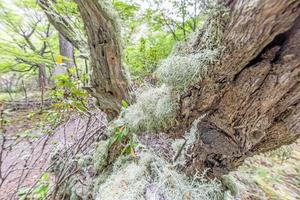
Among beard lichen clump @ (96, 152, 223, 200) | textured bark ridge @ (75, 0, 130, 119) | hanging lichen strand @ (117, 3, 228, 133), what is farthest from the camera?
textured bark ridge @ (75, 0, 130, 119)

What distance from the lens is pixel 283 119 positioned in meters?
0.82

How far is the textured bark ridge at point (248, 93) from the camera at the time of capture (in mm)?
626

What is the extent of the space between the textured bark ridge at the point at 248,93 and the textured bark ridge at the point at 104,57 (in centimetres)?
59

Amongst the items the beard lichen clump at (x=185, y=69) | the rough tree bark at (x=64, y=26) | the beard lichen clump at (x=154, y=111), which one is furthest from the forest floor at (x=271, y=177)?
the rough tree bark at (x=64, y=26)

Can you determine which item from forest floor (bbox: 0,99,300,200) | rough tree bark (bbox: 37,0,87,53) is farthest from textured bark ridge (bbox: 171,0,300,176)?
rough tree bark (bbox: 37,0,87,53)

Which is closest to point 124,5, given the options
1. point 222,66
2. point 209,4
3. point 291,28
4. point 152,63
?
point 152,63

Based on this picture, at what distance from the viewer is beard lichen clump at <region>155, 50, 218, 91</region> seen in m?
0.79

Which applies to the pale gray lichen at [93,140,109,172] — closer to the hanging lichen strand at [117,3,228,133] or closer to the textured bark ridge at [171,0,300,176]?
the hanging lichen strand at [117,3,228,133]

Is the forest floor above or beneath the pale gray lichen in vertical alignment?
beneath

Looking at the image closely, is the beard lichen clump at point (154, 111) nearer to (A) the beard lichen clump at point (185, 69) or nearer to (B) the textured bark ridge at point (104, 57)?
(A) the beard lichen clump at point (185, 69)

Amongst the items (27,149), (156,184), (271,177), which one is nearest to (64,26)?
(156,184)

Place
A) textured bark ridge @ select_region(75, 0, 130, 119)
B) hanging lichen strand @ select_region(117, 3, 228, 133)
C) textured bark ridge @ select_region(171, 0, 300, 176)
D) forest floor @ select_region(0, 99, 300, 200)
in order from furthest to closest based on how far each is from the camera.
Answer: forest floor @ select_region(0, 99, 300, 200)
textured bark ridge @ select_region(75, 0, 130, 119)
hanging lichen strand @ select_region(117, 3, 228, 133)
textured bark ridge @ select_region(171, 0, 300, 176)

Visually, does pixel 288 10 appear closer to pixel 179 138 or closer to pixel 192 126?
pixel 192 126

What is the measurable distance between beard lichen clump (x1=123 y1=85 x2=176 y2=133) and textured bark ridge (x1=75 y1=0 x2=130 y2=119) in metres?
0.36
